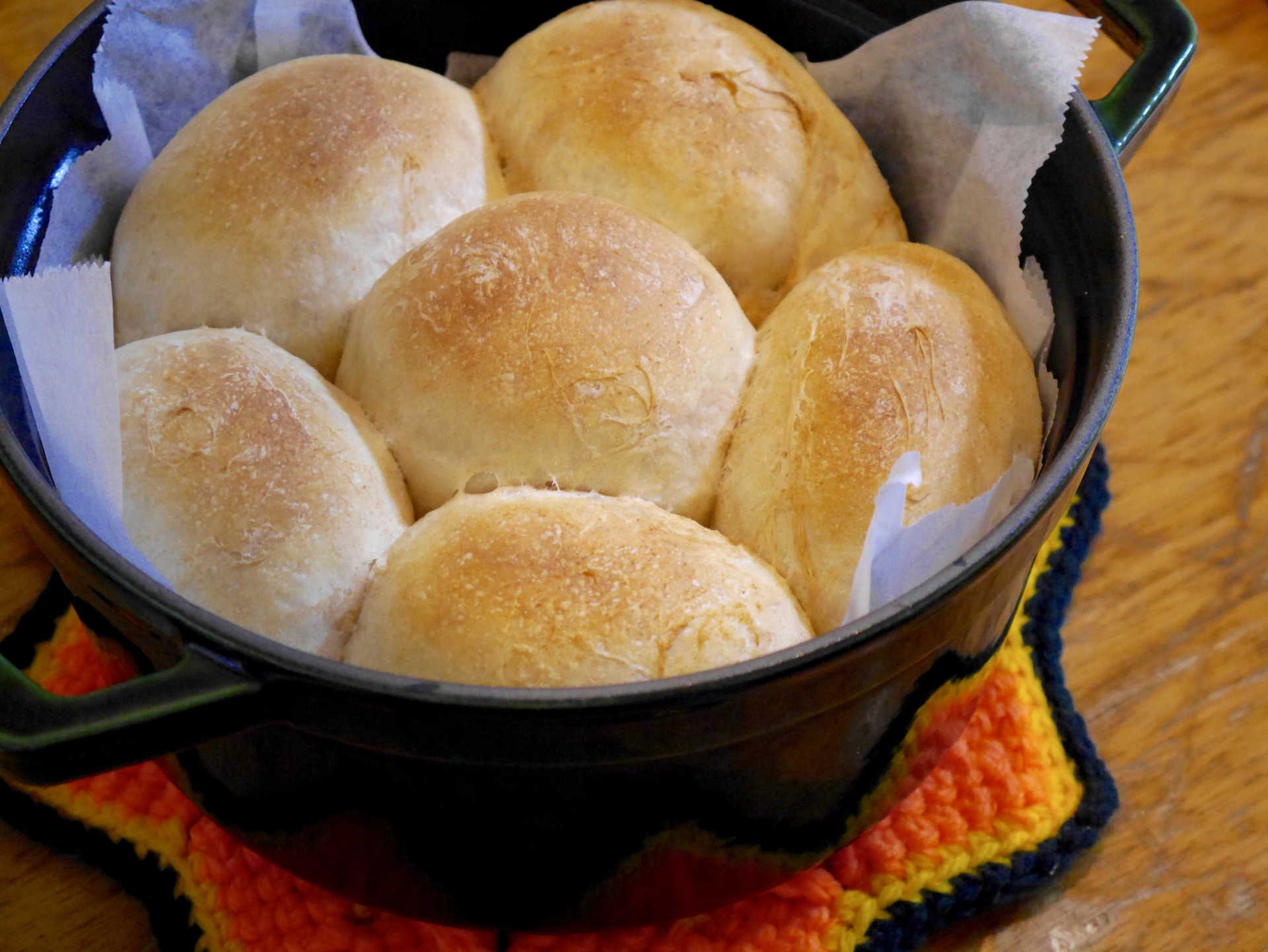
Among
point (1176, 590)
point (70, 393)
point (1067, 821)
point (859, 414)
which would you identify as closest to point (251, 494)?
point (70, 393)

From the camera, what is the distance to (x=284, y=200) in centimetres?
73

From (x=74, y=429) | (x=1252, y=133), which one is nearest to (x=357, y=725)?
(x=74, y=429)

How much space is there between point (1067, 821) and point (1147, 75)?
485 millimetres

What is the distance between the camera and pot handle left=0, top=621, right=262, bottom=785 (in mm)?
447

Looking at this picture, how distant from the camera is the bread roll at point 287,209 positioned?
2.39ft

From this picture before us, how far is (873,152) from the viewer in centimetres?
90

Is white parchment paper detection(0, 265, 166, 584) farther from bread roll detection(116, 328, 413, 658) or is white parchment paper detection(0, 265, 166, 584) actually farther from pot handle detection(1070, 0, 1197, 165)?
pot handle detection(1070, 0, 1197, 165)

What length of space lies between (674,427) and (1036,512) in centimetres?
23

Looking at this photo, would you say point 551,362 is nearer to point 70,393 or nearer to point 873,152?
point 70,393

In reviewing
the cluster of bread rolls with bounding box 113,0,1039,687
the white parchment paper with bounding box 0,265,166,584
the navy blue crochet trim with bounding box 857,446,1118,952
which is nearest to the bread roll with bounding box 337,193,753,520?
the cluster of bread rolls with bounding box 113,0,1039,687

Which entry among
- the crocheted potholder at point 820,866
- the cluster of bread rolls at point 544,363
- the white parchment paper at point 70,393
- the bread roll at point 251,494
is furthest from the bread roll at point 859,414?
the white parchment paper at point 70,393

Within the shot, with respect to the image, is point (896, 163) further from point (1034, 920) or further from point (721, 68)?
point (1034, 920)

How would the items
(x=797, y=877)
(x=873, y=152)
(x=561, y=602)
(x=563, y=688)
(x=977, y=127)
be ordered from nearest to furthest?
(x=563, y=688) < (x=561, y=602) < (x=797, y=877) < (x=977, y=127) < (x=873, y=152)

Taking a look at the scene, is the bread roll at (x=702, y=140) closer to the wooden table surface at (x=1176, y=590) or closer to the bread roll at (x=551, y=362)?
the bread roll at (x=551, y=362)
